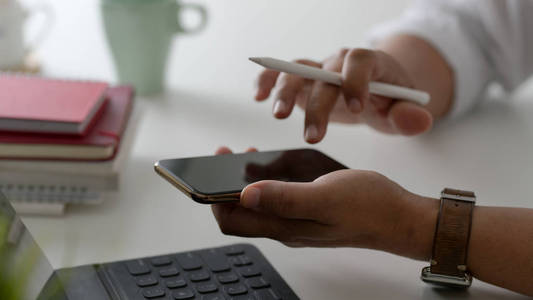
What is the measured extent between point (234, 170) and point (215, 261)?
0.08 metres

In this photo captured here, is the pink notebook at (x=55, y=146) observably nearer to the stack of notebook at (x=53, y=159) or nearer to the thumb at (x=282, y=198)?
the stack of notebook at (x=53, y=159)

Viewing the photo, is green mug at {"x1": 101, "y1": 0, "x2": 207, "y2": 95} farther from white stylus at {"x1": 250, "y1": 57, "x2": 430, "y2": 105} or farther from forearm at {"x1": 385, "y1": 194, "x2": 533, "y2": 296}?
forearm at {"x1": 385, "y1": 194, "x2": 533, "y2": 296}

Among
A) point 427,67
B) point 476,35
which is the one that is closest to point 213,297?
point 427,67

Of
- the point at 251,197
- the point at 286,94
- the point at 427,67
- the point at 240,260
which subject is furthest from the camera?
the point at 427,67

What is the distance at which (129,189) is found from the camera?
0.81 m

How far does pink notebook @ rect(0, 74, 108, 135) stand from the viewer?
0.76 meters

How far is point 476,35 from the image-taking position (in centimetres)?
111

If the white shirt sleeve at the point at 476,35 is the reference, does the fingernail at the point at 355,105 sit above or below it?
below

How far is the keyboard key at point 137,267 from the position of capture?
1.96 ft

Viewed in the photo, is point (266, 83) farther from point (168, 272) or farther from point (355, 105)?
point (168, 272)

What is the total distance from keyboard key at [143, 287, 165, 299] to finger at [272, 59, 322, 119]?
23 cm

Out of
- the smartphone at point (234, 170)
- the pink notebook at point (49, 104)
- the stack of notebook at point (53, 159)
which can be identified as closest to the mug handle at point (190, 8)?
the pink notebook at point (49, 104)

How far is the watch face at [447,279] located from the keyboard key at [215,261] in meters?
0.17

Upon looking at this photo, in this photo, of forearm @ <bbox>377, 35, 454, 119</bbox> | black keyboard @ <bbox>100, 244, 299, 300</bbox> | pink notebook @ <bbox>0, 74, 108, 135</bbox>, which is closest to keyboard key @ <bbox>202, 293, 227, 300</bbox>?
black keyboard @ <bbox>100, 244, 299, 300</bbox>
